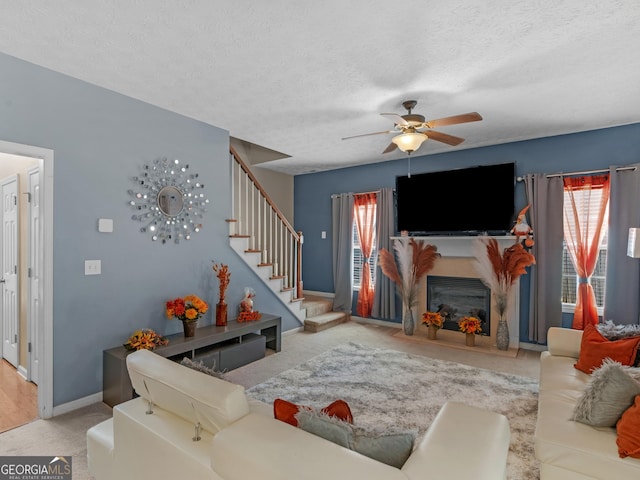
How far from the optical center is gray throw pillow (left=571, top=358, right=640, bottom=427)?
172 cm

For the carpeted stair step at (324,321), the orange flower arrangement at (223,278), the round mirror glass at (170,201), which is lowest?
the carpeted stair step at (324,321)

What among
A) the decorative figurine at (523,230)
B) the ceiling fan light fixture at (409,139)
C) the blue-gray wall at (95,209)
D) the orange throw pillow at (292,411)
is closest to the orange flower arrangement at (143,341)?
the blue-gray wall at (95,209)

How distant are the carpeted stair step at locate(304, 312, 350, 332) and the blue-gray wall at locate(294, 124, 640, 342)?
63cm

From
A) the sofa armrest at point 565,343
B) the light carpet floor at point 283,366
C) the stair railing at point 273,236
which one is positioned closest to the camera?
the light carpet floor at point 283,366

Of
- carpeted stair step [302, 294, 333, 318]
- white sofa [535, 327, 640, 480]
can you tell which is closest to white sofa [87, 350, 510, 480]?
white sofa [535, 327, 640, 480]

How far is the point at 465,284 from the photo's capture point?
493 cm

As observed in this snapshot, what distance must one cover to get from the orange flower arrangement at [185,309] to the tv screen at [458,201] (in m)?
3.25

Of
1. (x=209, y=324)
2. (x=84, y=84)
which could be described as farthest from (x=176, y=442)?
(x=84, y=84)

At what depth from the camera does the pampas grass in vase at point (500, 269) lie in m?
4.30

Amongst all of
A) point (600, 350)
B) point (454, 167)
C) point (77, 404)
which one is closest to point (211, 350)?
point (77, 404)

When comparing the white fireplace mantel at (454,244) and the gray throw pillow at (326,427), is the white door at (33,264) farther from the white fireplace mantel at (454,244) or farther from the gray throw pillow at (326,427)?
the white fireplace mantel at (454,244)

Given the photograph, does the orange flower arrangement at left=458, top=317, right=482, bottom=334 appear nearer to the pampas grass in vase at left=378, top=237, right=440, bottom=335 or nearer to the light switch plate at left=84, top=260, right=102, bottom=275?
the pampas grass in vase at left=378, top=237, right=440, bottom=335

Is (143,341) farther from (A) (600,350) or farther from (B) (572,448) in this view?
(A) (600,350)

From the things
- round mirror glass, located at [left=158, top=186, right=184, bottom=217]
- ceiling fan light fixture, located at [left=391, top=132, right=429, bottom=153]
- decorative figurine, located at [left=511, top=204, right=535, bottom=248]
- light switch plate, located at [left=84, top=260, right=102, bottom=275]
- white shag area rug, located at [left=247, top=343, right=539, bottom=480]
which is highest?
ceiling fan light fixture, located at [left=391, top=132, right=429, bottom=153]
